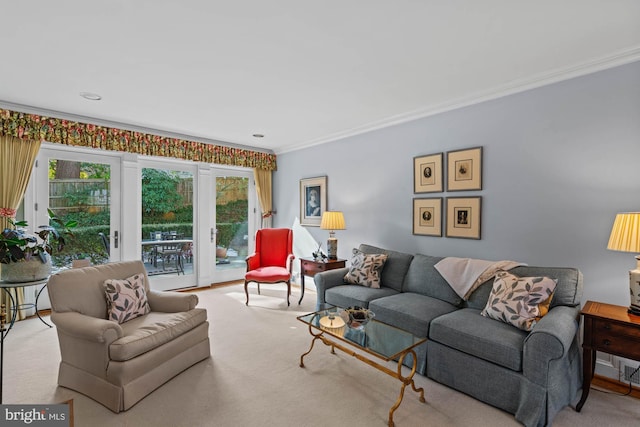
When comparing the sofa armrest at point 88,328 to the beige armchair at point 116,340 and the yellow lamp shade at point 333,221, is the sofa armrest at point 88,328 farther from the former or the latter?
the yellow lamp shade at point 333,221

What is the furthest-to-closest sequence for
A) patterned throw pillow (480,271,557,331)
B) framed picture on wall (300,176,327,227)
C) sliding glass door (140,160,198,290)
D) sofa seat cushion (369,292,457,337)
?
framed picture on wall (300,176,327,227) < sliding glass door (140,160,198,290) < sofa seat cushion (369,292,457,337) < patterned throw pillow (480,271,557,331)

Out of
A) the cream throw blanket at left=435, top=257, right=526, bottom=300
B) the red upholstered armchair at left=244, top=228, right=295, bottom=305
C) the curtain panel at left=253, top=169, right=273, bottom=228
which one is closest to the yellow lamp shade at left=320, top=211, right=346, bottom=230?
the red upholstered armchair at left=244, top=228, right=295, bottom=305

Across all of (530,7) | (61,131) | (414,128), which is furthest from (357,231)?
(61,131)

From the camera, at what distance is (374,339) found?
2398 millimetres

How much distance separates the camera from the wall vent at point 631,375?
2422mm

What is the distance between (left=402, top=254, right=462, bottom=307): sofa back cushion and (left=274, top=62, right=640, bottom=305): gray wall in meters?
0.40

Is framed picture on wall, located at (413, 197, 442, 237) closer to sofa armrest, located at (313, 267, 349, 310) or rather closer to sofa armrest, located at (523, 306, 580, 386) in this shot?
sofa armrest, located at (313, 267, 349, 310)

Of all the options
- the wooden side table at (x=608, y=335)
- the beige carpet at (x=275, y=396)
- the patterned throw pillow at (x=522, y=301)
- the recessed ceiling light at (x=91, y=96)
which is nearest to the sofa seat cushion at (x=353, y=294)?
the beige carpet at (x=275, y=396)

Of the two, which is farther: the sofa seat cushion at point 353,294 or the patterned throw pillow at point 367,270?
the patterned throw pillow at point 367,270

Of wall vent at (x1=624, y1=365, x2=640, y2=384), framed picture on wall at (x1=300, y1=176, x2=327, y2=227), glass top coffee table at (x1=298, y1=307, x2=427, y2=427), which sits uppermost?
framed picture on wall at (x1=300, y1=176, x2=327, y2=227)

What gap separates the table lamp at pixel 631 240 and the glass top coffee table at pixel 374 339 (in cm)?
141

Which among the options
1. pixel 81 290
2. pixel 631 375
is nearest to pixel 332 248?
pixel 81 290

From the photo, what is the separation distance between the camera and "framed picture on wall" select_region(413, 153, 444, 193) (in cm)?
368

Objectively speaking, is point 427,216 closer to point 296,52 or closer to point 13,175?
point 296,52
